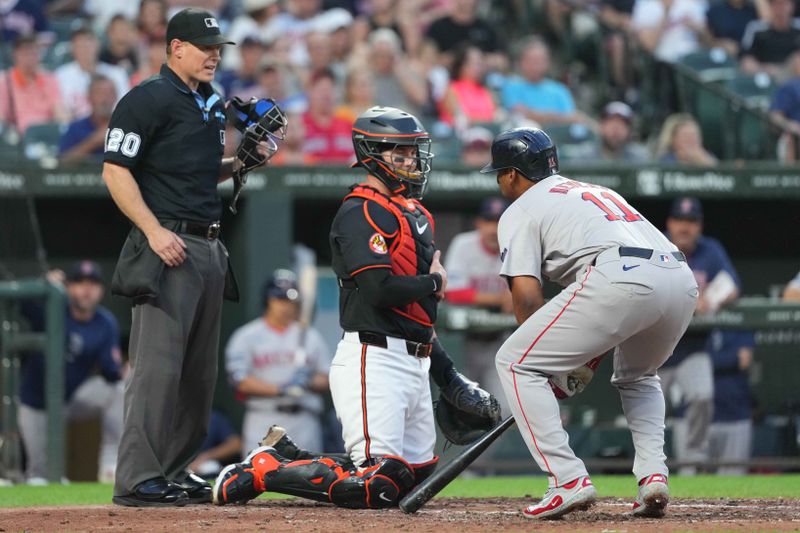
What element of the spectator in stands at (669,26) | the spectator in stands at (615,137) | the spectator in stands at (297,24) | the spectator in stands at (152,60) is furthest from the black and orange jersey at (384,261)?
the spectator in stands at (669,26)

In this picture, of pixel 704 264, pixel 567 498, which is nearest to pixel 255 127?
pixel 567 498

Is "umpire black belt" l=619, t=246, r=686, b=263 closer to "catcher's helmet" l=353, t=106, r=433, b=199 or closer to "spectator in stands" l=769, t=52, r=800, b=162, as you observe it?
"catcher's helmet" l=353, t=106, r=433, b=199

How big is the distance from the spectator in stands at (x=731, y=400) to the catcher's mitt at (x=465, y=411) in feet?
9.75

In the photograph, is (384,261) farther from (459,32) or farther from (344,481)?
(459,32)

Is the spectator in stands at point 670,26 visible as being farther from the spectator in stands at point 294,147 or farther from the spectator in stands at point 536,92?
the spectator in stands at point 294,147

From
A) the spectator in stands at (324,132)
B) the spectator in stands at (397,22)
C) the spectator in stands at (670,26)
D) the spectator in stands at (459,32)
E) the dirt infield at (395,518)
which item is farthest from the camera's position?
the spectator in stands at (670,26)

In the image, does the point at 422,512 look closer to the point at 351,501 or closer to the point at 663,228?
the point at 351,501

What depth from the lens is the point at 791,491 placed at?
6191 millimetres

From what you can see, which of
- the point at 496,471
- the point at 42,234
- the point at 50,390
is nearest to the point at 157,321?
the point at 50,390

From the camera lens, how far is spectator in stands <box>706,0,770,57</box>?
12547 mm

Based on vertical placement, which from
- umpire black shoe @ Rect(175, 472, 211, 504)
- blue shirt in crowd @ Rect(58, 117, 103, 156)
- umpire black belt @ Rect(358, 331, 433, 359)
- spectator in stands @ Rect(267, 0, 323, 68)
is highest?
spectator in stands @ Rect(267, 0, 323, 68)

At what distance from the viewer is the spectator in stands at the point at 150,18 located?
10.5 metres

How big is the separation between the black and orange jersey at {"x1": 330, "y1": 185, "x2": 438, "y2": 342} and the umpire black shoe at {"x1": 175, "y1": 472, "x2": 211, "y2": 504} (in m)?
0.92

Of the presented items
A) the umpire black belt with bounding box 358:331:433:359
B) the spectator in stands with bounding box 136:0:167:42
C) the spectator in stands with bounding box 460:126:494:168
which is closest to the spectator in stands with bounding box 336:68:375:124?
the spectator in stands with bounding box 460:126:494:168
